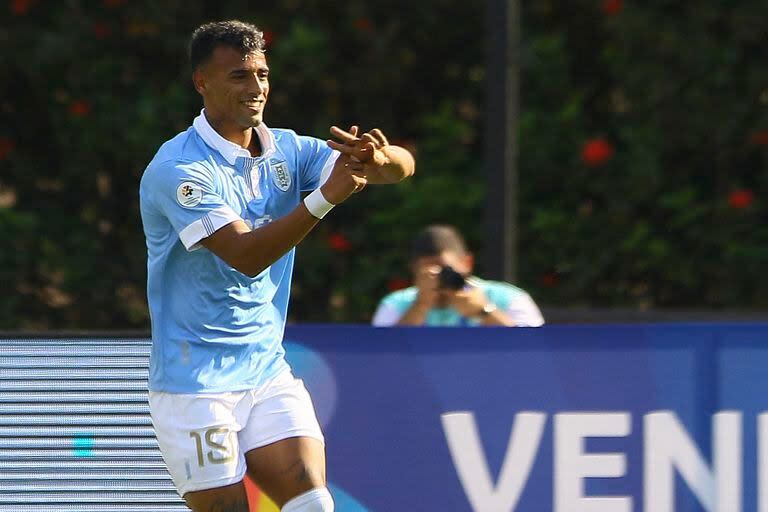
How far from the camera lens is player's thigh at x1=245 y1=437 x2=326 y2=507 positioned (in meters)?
4.19

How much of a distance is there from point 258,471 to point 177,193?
35.5 inches

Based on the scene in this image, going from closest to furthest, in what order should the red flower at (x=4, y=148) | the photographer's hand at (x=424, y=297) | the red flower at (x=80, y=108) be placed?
the photographer's hand at (x=424, y=297) < the red flower at (x=80, y=108) < the red flower at (x=4, y=148)

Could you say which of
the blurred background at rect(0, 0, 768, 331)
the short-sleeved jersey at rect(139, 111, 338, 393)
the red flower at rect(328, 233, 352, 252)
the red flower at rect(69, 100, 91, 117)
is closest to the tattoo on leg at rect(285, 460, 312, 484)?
the short-sleeved jersey at rect(139, 111, 338, 393)

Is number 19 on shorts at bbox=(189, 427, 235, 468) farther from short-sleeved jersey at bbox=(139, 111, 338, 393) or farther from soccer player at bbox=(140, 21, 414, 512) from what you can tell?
short-sleeved jersey at bbox=(139, 111, 338, 393)

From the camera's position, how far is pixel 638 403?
5.05 m

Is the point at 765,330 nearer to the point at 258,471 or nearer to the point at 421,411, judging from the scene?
the point at 421,411

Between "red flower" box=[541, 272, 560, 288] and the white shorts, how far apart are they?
5775mm

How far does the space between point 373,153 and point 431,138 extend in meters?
6.05

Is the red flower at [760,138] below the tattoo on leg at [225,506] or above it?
above

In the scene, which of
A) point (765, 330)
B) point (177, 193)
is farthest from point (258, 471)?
point (765, 330)

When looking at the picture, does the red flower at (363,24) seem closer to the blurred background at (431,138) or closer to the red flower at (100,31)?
the blurred background at (431,138)

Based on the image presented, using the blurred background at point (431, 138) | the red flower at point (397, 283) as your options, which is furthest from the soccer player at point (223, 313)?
the red flower at point (397, 283)

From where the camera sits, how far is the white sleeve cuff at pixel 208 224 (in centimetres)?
394

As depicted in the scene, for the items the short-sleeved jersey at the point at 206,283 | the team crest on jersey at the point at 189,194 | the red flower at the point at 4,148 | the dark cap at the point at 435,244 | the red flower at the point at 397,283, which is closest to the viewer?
the team crest on jersey at the point at 189,194
